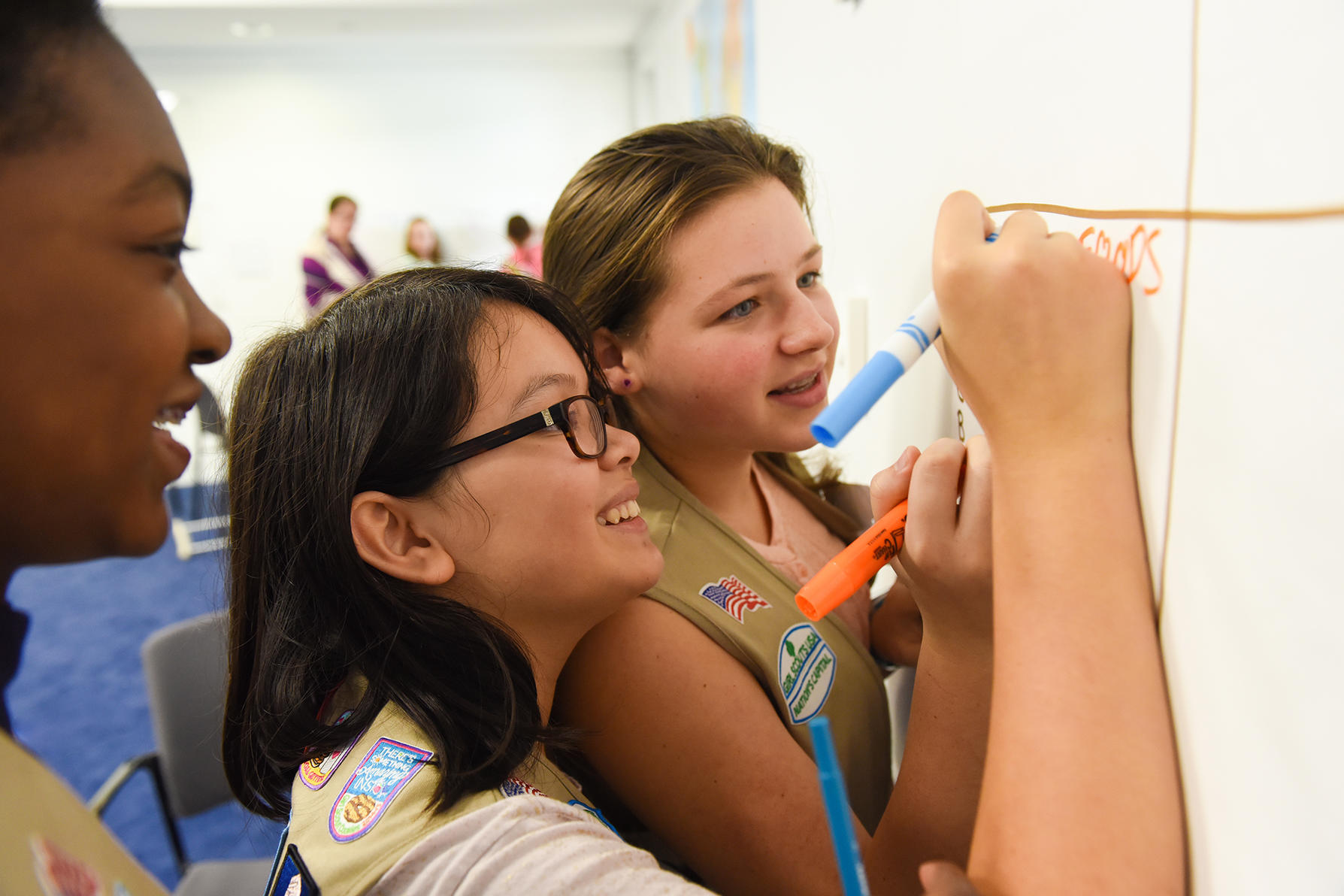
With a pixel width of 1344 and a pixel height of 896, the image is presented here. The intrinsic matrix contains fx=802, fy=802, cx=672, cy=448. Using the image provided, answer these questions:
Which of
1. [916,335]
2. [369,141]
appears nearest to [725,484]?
[916,335]

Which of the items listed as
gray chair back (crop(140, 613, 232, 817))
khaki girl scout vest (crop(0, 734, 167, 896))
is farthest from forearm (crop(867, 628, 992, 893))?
gray chair back (crop(140, 613, 232, 817))

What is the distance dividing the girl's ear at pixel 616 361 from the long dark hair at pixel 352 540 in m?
0.18

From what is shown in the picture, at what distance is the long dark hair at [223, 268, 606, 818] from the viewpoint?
0.70 metres

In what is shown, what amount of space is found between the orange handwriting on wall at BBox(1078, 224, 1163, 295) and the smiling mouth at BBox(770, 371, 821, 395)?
388mm

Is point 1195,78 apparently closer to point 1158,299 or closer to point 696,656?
point 1158,299

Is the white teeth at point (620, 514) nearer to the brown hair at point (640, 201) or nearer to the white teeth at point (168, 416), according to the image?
the brown hair at point (640, 201)

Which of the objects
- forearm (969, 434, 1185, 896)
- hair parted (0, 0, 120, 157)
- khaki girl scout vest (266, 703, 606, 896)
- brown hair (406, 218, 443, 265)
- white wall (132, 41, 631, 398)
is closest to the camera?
hair parted (0, 0, 120, 157)

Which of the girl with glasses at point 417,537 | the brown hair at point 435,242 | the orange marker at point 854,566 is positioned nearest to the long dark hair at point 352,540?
the girl with glasses at point 417,537

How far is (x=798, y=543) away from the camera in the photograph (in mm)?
1062

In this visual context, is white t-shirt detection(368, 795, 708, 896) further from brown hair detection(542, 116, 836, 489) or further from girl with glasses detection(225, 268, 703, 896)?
brown hair detection(542, 116, 836, 489)

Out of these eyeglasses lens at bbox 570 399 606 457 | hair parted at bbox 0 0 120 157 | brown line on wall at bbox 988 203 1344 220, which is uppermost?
hair parted at bbox 0 0 120 157

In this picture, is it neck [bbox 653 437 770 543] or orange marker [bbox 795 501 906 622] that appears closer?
orange marker [bbox 795 501 906 622]

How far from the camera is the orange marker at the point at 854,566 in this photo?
0.64 meters

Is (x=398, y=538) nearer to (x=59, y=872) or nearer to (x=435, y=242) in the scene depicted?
(x=59, y=872)
